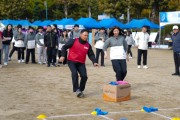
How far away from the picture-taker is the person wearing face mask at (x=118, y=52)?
998 cm

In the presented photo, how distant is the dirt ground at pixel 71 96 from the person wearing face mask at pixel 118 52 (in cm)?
67

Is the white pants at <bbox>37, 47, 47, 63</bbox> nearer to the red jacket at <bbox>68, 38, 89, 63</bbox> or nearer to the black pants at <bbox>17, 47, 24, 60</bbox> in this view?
the black pants at <bbox>17, 47, 24, 60</bbox>

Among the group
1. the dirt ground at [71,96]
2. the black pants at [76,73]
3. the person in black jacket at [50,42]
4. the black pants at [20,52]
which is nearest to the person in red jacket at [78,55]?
the black pants at [76,73]

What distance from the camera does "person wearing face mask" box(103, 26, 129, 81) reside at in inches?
393

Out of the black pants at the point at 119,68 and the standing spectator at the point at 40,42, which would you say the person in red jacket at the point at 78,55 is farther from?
the standing spectator at the point at 40,42

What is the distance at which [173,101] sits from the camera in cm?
884

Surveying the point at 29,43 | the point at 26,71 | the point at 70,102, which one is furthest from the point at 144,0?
the point at 70,102

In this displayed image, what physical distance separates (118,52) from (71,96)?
182 centimetres

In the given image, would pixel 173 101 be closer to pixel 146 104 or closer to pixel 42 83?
pixel 146 104

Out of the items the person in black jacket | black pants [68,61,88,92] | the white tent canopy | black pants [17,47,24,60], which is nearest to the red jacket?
black pants [68,61,88,92]

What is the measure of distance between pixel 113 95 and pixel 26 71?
6.77 meters

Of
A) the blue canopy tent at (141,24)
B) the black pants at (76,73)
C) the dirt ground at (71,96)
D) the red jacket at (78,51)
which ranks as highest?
the blue canopy tent at (141,24)

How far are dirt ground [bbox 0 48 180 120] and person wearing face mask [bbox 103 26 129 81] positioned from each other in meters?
0.67

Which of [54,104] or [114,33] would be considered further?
[114,33]
